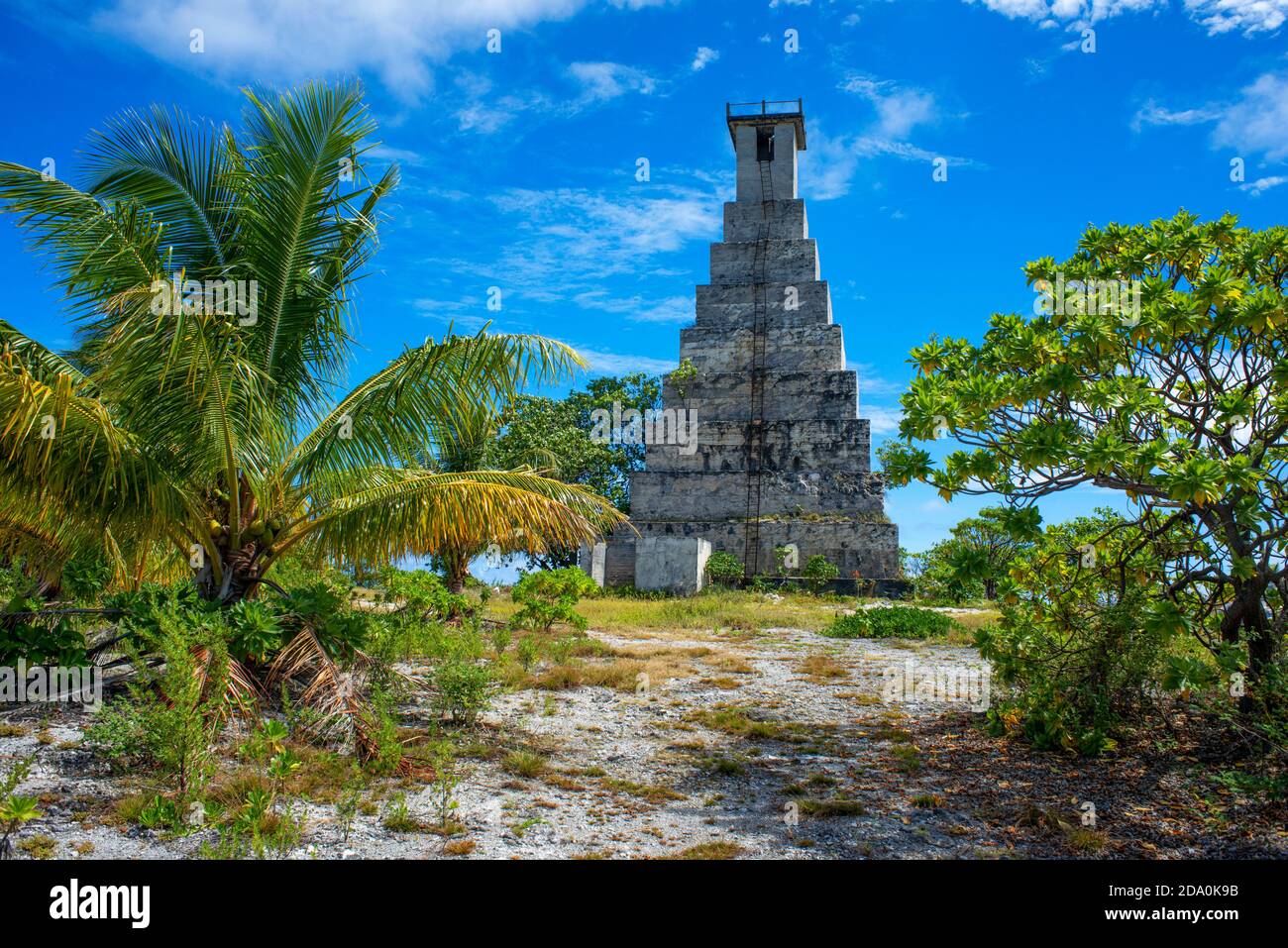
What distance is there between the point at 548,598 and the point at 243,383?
11.0 metres

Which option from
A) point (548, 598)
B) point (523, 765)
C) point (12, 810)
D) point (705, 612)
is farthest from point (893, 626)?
point (12, 810)

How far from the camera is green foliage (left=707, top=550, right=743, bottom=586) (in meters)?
27.0

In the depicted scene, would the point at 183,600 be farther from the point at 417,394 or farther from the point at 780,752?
the point at 780,752

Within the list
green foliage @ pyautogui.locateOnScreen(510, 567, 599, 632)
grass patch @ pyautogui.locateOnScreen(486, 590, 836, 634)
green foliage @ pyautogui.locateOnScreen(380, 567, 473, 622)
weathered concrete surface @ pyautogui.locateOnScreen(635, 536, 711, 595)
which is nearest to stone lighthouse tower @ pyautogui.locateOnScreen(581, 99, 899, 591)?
weathered concrete surface @ pyautogui.locateOnScreen(635, 536, 711, 595)

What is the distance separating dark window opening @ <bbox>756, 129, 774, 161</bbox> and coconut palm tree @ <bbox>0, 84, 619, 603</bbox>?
27318 millimetres

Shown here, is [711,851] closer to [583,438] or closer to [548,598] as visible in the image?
[548,598]

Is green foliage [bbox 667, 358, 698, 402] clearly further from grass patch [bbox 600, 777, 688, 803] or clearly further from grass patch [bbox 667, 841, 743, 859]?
grass patch [bbox 667, 841, 743, 859]

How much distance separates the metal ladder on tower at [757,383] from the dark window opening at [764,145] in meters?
0.33

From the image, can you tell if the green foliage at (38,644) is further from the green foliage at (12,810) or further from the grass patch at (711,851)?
the grass patch at (711,851)

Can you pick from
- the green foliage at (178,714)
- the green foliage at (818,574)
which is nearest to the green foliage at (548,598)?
the green foliage at (178,714)

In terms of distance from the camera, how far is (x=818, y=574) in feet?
87.0

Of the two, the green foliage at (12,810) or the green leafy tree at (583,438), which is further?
the green leafy tree at (583,438)

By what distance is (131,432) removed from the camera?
736 centimetres

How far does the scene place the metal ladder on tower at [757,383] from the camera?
28.8 m
